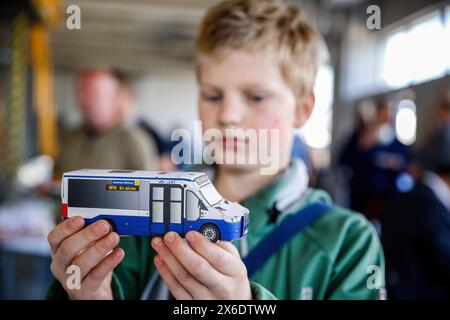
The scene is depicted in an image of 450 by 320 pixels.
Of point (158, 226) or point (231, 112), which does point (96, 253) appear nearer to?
point (158, 226)

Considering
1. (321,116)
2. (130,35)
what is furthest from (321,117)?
(130,35)

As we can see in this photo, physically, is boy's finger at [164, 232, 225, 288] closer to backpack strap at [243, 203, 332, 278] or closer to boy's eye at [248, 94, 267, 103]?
backpack strap at [243, 203, 332, 278]

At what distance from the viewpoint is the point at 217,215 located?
0.46 m

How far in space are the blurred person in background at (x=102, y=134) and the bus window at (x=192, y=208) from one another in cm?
30

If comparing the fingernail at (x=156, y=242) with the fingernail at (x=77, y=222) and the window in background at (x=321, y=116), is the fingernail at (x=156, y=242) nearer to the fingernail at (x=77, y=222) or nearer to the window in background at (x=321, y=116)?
the fingernail at (x=77, y=222)

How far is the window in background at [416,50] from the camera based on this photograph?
718mm

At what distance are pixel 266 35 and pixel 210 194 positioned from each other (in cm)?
30

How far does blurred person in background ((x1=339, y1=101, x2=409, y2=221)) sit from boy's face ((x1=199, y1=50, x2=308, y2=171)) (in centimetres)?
81

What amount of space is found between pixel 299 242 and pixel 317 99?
23 centimetres

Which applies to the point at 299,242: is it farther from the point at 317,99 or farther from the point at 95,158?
the point at 95,158

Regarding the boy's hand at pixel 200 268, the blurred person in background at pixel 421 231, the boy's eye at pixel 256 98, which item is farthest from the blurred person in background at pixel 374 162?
the boy's hand at pixel 200 268

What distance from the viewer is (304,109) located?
0.71m

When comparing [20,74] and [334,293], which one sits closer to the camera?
[334,293]
